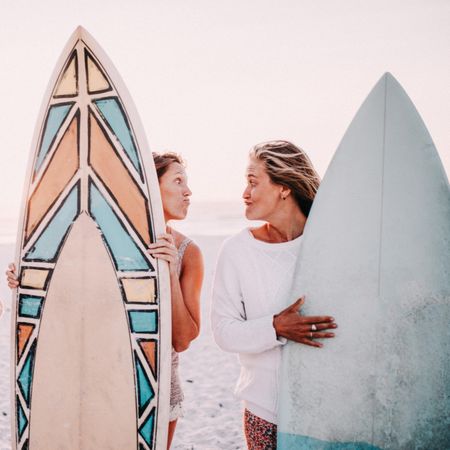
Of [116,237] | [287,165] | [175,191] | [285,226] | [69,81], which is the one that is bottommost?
[116,237]

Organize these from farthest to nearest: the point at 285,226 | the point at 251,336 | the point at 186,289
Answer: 1. the point at 186,289
2. the point at 285,226
3. the point at 251,336

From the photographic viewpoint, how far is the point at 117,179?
227 centimetres

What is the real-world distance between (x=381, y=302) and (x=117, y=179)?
1.29 m

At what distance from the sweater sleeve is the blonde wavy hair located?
0.35 metres

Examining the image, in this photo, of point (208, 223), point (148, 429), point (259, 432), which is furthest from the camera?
point (208, 223)

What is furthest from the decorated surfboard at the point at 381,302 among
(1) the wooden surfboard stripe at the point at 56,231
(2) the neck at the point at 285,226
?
(1) the wooden surfboard stripe at the point at 56,231

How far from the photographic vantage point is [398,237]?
196 cm

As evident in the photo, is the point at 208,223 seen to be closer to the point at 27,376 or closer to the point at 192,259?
the point at 27,376

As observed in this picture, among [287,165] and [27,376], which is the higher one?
[287,165]

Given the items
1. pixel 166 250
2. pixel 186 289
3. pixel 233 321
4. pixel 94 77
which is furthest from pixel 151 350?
pixel 94 77

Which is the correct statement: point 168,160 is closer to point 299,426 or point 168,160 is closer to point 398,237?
point 398,237

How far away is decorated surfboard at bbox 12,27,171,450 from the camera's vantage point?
84.6 inches

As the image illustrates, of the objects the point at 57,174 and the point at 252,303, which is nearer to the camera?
the point at 252,303

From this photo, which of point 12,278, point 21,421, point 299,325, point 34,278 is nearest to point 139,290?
point 34,278
